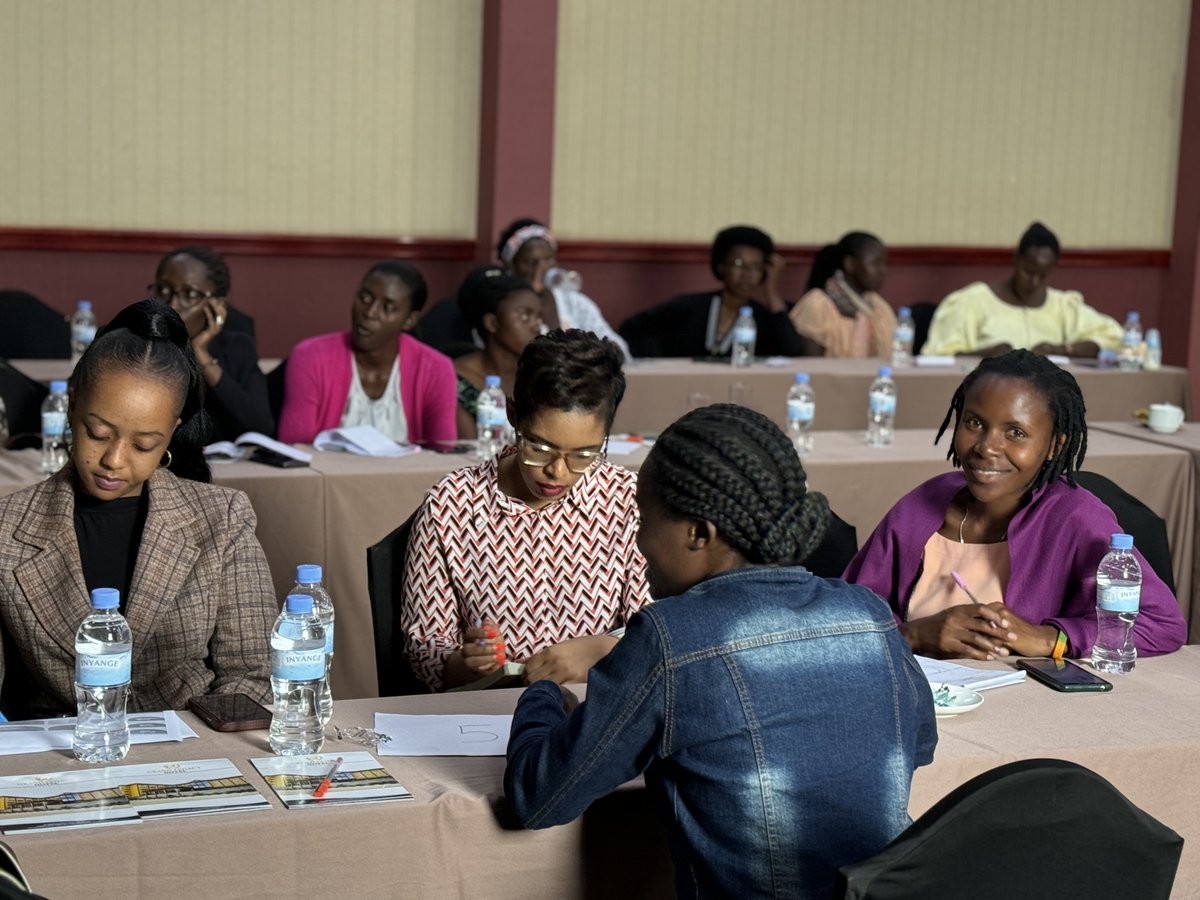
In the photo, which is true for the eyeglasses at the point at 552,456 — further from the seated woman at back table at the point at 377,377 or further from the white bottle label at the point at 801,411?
the white bottle label at the point at 801,411

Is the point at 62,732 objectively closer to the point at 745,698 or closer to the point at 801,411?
the point at 745,698

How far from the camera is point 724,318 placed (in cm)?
738

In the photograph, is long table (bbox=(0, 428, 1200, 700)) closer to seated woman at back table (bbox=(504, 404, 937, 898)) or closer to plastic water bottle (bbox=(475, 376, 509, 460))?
plastic water bottle (bbox=(475, 376, 509, 460))

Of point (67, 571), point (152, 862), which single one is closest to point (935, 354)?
point (67, 571)

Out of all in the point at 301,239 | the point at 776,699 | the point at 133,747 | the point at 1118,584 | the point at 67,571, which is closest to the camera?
the point at 776,699

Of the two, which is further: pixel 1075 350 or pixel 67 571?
pixel 1075 350

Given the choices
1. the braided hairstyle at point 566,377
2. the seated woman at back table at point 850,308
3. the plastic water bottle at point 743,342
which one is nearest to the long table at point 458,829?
the braided hairstyle at point 566,377

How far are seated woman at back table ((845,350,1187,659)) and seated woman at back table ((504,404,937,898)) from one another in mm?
949

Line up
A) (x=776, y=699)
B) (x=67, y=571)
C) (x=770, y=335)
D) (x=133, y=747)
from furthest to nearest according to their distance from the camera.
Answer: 1. (x=770, y=335)
2. (x=67, y=571)
3. (x=133, y=747)
4. (x=776, y=699)

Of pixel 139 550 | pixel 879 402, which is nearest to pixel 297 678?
pixel 139 550

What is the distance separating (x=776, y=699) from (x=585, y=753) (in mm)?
249

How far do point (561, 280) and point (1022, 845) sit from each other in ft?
19.8

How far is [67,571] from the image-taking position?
2535 mm

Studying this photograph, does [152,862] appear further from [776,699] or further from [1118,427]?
[1118,427]
